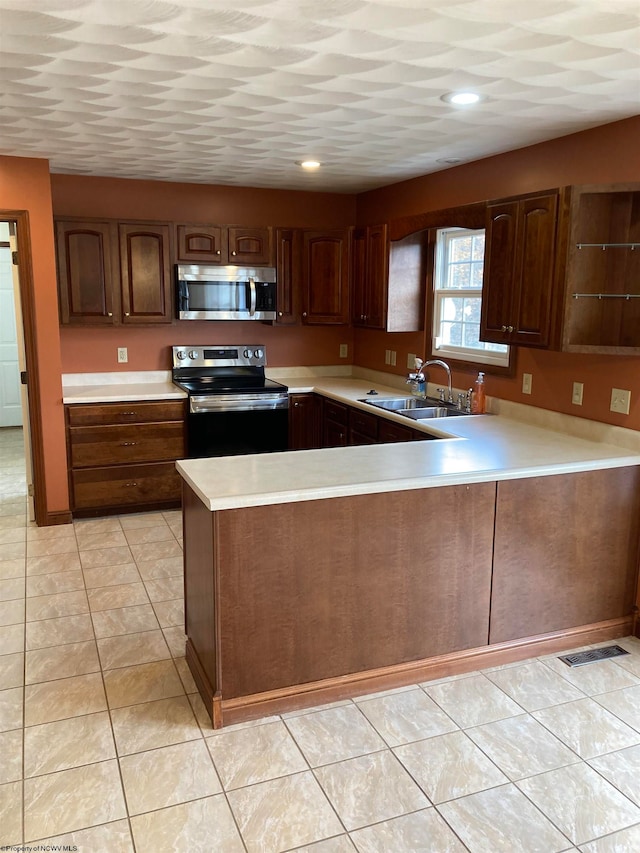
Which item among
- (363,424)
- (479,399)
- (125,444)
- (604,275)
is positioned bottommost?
(125,444)

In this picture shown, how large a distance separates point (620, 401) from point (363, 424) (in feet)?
5.52

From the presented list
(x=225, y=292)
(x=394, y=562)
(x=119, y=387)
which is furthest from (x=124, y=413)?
(x=394, y=562)

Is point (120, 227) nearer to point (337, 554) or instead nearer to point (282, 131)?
point (282, 131)

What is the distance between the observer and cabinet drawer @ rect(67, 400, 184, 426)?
15.1 feet

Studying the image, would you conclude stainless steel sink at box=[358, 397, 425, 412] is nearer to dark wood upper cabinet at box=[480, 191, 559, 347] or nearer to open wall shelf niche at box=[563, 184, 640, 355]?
dark wood upper cabinet at box=[480, 191, 559, 347]

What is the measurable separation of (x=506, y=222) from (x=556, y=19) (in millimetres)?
1397

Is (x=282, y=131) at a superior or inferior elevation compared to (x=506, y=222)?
superior

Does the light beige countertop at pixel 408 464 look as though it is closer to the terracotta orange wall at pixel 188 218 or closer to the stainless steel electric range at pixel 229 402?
the stainless steel electric range at pixel 229 402

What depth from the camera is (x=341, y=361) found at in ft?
19.6

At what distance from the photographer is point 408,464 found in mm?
2869

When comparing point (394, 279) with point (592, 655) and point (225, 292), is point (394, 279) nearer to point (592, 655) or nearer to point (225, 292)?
point (225, 292)

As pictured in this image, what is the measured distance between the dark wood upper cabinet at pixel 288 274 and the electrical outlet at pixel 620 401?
274 cm

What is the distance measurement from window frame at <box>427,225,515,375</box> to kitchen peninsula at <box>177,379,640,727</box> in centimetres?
102

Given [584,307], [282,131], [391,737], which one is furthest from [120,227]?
[391,737]
